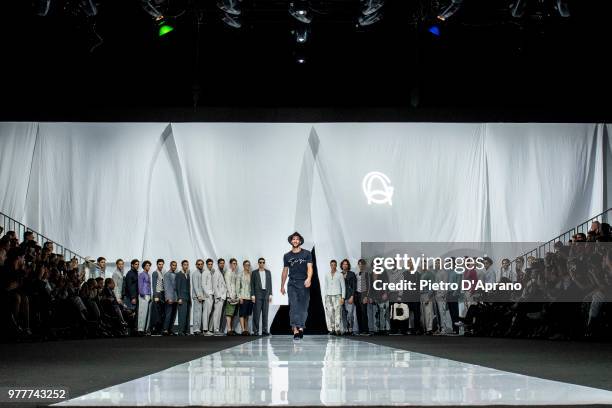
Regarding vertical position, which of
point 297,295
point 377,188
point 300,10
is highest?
point 300,10

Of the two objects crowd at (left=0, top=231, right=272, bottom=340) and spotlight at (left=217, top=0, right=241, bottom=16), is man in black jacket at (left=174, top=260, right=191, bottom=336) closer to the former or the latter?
crowd at (left=0, top=231, right=272, bottom=340)

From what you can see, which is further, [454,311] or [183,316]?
[183,316]

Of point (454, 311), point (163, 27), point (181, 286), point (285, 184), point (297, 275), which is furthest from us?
point (285, 184)

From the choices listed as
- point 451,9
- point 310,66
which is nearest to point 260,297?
point 310,66

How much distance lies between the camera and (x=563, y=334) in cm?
856

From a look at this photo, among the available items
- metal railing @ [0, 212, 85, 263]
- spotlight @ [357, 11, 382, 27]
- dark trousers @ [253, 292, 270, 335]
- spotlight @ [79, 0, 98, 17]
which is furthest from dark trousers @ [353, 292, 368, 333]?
spotlight @ [79, 0, 98, 17]

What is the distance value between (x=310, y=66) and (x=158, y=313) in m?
4.75

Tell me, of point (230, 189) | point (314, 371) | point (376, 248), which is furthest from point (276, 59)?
point (314, 371)

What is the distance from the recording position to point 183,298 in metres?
12.9

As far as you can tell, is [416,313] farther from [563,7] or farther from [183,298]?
[563,7]

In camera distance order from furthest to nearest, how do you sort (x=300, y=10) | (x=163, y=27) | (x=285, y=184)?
(x=285, y=184) < (x=163, y=27) < (x=300, y=10)

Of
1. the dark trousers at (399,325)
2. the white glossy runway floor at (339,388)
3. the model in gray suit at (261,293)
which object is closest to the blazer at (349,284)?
the dark trousers at (399,325)

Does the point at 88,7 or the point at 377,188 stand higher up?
the point at 88,7

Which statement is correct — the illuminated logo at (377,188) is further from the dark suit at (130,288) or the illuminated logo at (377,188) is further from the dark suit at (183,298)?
the dark suit at (130,288)
